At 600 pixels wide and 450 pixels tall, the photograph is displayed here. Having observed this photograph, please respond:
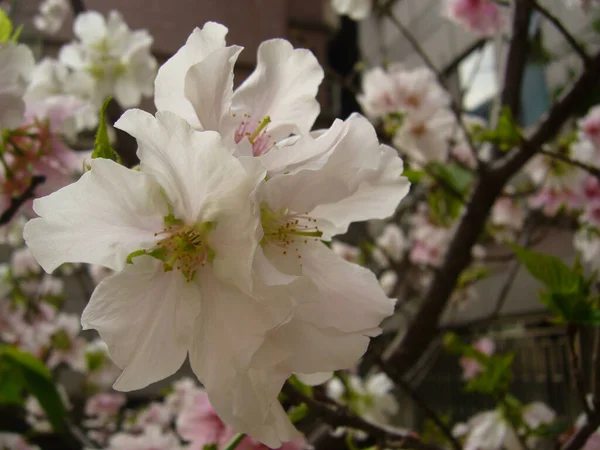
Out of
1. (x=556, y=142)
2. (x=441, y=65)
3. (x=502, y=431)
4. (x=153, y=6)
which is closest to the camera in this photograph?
(x=153, y=6)

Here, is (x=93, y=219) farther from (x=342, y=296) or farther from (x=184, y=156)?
(x=342, y=296)

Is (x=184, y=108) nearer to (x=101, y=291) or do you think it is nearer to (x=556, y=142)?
(x=101, y=291)

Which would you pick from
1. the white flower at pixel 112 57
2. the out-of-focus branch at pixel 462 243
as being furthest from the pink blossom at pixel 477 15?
the white flower at pixel 112 57

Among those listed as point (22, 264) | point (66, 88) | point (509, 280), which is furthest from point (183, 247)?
point (22, 264)

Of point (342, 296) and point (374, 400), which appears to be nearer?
point (342, 296)

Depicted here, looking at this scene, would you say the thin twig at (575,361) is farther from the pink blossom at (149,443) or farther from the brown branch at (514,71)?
the brown branch at (514,71)

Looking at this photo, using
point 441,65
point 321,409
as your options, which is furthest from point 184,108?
point 441,65

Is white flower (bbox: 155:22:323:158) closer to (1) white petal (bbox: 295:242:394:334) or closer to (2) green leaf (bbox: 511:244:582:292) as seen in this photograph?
(1) white petal (bbox: 295:242:394:334)
